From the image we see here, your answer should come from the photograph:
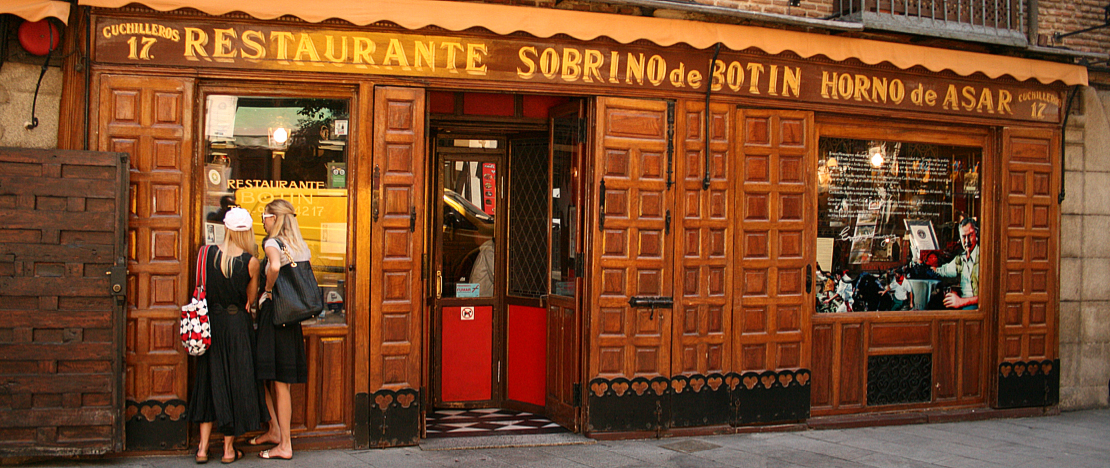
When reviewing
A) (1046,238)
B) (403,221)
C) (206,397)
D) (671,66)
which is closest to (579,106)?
(671,66)

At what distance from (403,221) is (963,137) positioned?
5.69 metres

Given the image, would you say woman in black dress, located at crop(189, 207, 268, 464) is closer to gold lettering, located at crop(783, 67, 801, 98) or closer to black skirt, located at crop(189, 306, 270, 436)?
black skirt, located at crop(189, 306, 270, 436)

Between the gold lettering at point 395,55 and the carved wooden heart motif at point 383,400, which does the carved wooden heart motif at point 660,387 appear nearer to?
the carved wooden heart motif at point 383,400

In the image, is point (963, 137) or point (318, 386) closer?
point (318, 386)

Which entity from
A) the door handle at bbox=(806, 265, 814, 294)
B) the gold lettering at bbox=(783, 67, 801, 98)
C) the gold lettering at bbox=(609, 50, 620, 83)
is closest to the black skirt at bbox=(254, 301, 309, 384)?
the gold lettering at bbox=(609, 50, 620, 83)

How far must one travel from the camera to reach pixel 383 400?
22.5ft

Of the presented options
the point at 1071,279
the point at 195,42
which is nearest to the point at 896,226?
the point at 1071,279

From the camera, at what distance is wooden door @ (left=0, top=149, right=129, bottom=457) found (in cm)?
595

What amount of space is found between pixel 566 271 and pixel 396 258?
164cm

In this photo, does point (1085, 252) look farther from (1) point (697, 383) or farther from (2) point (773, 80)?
(1) point (697, 383)

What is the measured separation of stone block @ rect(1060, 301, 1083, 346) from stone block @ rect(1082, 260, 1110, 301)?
6.6 inches

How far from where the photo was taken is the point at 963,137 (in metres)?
8.72

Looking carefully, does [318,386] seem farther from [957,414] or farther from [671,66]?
[957,414]

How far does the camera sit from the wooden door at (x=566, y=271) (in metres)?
7.43
